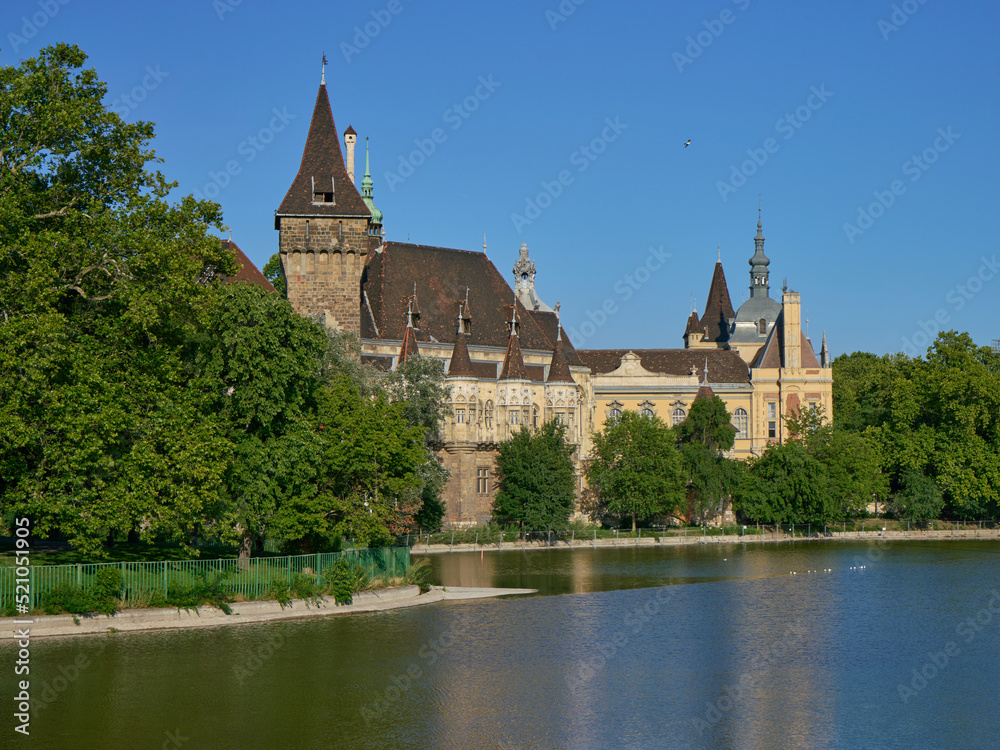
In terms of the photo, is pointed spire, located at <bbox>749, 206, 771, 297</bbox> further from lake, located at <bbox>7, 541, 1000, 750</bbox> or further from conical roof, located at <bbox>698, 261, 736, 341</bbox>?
lake, located at <bbox>7, 541, 1000, 750</bbox>

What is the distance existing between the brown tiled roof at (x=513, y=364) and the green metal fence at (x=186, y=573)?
33631 millimetres

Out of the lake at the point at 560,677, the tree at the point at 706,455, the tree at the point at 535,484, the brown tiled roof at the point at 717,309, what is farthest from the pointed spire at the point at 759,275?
the lake at the point at 560,677

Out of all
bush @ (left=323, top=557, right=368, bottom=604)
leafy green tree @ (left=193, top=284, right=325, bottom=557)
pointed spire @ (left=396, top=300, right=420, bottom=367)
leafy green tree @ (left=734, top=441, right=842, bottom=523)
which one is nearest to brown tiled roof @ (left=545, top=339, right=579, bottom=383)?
pointed spire @ (left=396, top=300, right=420, bottom=367)

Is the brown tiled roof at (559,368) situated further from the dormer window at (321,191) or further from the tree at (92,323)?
the tree at (92,323)

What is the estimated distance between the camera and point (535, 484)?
64.9 meters

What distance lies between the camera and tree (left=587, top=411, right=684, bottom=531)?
2731 inches

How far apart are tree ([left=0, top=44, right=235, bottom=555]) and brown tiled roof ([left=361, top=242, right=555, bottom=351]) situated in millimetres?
36899

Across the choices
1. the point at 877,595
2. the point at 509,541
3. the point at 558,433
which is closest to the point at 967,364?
the point at 558,433

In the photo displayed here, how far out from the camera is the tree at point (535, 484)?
6488cm

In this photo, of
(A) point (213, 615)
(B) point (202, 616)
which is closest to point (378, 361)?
(A) point (213, 615)

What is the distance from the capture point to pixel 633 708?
78.4 feet

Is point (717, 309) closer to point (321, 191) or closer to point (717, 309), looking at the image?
point (717, 309)

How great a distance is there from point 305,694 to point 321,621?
32.0 ft

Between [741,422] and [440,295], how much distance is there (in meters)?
30.7
